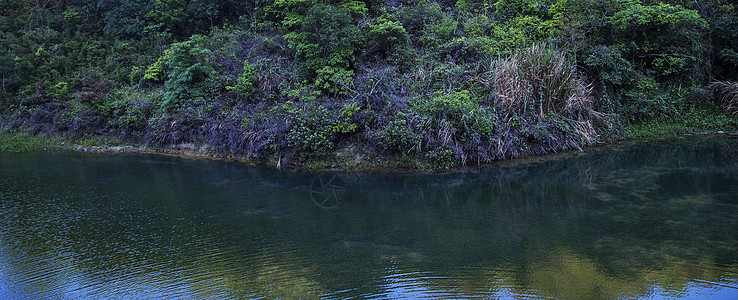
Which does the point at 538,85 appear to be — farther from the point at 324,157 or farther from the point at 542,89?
the point at 324,157

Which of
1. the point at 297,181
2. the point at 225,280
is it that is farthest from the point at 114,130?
the point at 225,280

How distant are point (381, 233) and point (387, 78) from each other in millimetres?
6318

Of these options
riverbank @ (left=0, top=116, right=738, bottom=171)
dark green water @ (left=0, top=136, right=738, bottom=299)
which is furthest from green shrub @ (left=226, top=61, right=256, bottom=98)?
dark green water @ (left=0, top=136, right=738, bottom=299)

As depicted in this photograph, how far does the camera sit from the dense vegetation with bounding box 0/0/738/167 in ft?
38.1

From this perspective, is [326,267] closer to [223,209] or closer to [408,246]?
[408,246]

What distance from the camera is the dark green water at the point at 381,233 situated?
539 centimetres

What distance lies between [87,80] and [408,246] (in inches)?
569

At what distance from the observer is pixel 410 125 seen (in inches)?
432

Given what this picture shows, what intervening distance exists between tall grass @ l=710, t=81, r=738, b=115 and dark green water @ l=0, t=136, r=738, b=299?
4.15m

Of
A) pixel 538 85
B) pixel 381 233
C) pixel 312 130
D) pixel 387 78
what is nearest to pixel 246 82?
pixel 312 130

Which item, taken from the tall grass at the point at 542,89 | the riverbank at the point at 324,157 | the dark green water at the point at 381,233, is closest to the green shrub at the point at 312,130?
the riverbank at the point at 324,157

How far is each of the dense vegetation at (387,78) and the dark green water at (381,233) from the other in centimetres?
115

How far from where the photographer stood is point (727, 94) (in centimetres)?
1451

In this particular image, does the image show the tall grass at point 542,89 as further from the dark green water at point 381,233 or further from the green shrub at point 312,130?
the green shrub at point 312,130
